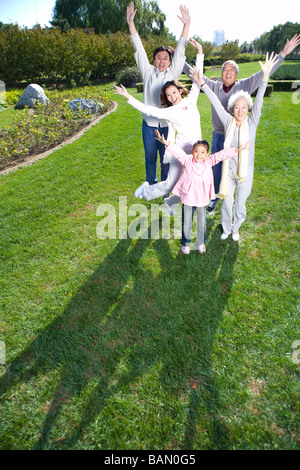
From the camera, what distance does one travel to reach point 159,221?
468cm

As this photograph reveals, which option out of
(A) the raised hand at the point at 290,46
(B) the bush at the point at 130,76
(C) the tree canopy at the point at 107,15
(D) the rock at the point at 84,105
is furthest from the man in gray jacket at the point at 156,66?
(C) the tree canopy at the point at 107,15

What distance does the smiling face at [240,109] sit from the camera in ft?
10.3

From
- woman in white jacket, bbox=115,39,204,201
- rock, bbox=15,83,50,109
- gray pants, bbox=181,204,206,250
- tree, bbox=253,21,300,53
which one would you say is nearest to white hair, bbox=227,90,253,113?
woman in white jacket, bbox=115,39,204,201

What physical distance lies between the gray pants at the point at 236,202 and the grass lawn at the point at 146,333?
261 mm

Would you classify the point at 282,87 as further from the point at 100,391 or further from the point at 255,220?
the point at 100,391

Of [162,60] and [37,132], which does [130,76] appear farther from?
[162,60]

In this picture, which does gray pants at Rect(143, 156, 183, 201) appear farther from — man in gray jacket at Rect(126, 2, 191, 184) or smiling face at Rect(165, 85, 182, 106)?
man in gray jacket at Rect(126, 2, 191, 184)

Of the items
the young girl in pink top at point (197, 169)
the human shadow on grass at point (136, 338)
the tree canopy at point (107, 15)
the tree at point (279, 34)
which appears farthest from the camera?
the tree at point (279, 34)

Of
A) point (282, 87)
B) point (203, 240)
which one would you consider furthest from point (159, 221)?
point (282, 87)

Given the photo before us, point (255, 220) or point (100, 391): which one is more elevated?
point (255, 220)

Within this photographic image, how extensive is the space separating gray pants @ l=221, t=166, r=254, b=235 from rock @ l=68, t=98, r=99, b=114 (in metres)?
8.36

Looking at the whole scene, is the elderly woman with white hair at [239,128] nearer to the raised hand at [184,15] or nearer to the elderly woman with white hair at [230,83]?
the elderly woman with white hair at [230,83]

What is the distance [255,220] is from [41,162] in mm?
5561

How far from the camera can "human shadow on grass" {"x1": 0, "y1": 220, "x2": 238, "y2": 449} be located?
234 cm
